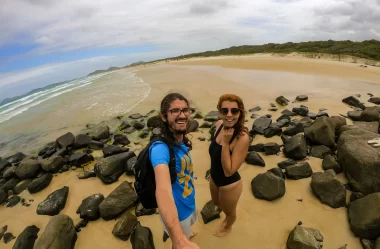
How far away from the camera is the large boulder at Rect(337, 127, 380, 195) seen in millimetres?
4488

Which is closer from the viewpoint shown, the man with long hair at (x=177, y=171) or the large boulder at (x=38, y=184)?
the man with long hair at (x=177, y=171)

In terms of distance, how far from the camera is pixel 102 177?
6406mm

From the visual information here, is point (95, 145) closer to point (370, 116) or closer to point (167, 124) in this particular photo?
point (167, 124)

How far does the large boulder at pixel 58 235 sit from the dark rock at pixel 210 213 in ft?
9.37

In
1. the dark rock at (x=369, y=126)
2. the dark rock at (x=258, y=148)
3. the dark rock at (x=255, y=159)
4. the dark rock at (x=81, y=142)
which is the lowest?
the dark rock at (x=255, y=159)

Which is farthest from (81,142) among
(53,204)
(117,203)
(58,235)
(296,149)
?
(296,149)

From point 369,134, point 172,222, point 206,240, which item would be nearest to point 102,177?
point 206,240

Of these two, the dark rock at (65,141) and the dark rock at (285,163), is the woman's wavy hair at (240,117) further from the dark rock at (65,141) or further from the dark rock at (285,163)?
the dark rock at (65,141)

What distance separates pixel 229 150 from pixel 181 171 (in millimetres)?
946

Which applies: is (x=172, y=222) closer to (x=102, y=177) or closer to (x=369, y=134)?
(x=102, y=177)

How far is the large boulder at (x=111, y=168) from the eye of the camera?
20.9 feet

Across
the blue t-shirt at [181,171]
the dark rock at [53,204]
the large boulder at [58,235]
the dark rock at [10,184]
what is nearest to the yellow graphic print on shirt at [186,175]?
the blue t-shirt at [181,171]

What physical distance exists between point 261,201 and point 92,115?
42.0 feet

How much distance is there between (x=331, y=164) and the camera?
5.49m
